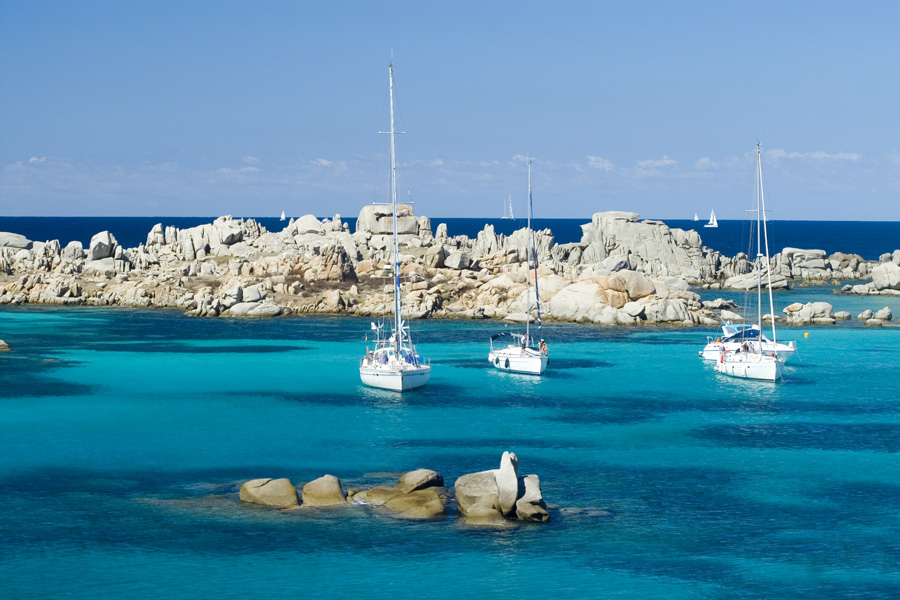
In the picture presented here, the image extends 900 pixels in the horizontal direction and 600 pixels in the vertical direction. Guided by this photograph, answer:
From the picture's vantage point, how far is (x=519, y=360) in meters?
72.6

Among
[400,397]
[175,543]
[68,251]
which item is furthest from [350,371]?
[68,251]

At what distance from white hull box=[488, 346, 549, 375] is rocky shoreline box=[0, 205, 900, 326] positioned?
27.1 metres

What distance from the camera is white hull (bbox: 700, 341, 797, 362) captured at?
76100mm

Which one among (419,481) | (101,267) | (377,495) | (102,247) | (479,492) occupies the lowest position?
(377,495)

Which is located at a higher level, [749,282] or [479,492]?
[749,282]

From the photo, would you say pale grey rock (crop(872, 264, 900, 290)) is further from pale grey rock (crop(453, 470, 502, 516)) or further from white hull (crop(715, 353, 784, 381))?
pale grey rock (crop(453, 470, 502, 516))

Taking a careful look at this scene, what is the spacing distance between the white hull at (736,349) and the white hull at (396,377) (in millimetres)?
23457

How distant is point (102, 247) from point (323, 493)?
103m

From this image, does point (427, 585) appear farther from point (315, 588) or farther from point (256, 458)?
point (256, 458)

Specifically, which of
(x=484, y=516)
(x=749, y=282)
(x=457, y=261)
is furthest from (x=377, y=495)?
(x=749, y=282)

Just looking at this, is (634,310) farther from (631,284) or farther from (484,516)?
(484,516)

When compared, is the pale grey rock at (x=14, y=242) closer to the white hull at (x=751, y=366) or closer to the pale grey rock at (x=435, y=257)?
the pale grey rock at (x=435, y=257)

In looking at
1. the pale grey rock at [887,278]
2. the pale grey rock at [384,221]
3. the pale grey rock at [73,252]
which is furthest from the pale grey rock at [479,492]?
the pale grey rock at [887,278]

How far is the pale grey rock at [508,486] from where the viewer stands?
37375 millimetres
